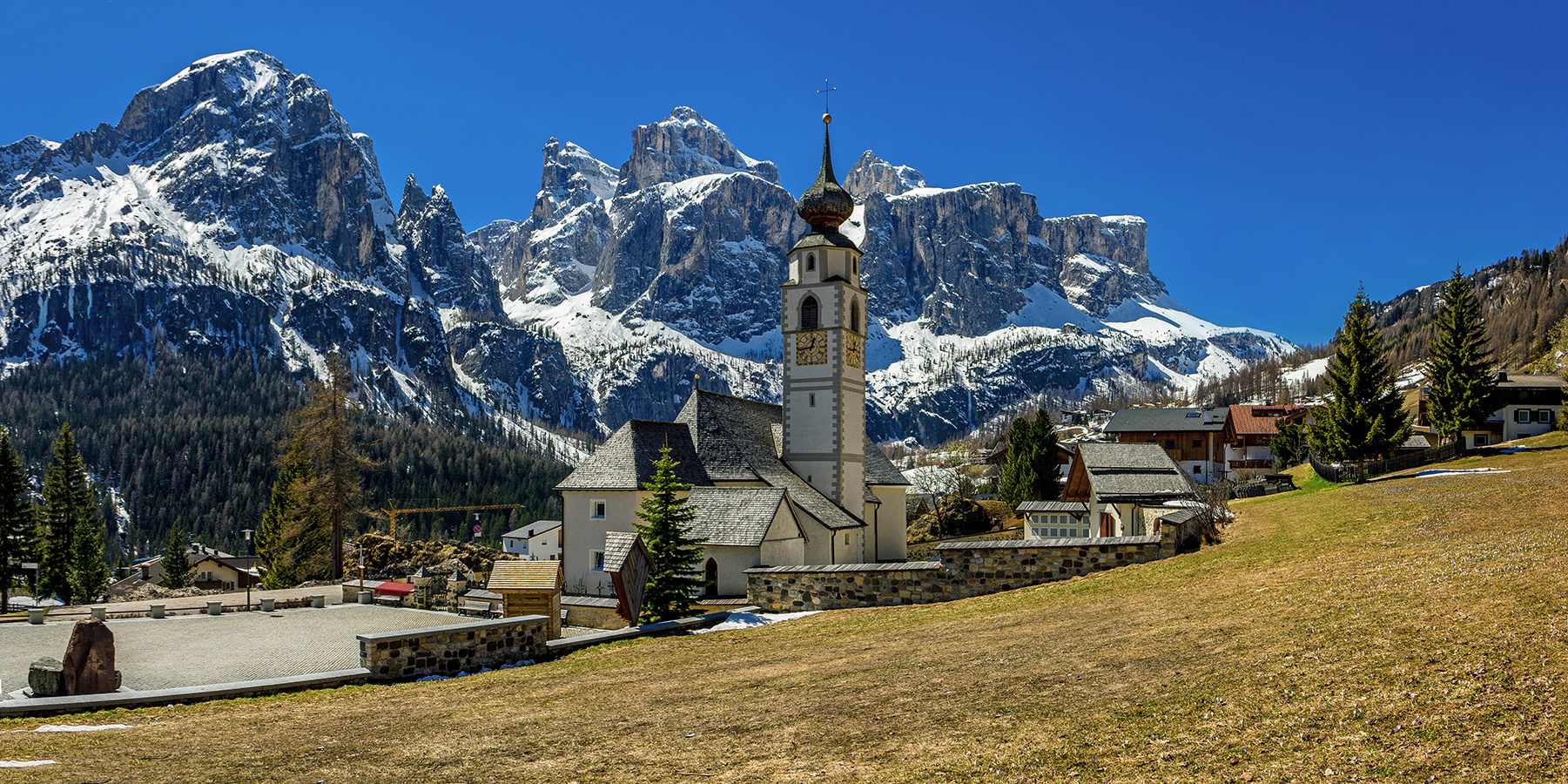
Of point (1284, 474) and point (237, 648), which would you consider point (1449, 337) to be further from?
point (237, 648)

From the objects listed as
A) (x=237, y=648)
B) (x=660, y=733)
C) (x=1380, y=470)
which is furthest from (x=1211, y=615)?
(x=1380, y=470)

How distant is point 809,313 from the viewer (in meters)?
50.0

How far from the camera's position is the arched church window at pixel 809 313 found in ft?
164

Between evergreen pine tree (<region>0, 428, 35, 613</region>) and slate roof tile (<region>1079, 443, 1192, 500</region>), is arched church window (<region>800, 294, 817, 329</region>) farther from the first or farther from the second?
evergreen pine tree (<region>0, 428, 35, 613</region>)

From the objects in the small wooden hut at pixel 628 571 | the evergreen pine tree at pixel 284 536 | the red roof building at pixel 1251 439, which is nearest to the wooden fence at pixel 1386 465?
the small wooden hut at pixel 628 571

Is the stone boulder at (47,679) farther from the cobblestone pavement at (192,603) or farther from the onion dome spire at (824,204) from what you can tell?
the onion dome spire at (824,204)

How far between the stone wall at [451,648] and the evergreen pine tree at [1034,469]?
5807 centimetres

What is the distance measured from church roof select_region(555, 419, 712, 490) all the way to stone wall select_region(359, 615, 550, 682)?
64.6 ft

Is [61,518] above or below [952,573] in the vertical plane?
above

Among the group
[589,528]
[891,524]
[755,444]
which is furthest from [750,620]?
[891,524]

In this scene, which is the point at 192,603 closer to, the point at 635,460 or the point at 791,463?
the point at 635,460

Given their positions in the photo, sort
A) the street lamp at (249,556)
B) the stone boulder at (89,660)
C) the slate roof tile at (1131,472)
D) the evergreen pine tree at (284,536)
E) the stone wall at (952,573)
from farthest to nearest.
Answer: the evergreen pine tree at (284,536) < the slate roof tile at (1131,472) < the street lamp at (249,556) < the stone wall at (952,573) < the stone boulder at (89,660)

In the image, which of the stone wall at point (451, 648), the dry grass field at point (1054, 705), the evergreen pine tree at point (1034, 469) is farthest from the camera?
the evergreen pine tree at point (1034, 469)

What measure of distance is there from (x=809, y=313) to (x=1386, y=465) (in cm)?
2758
